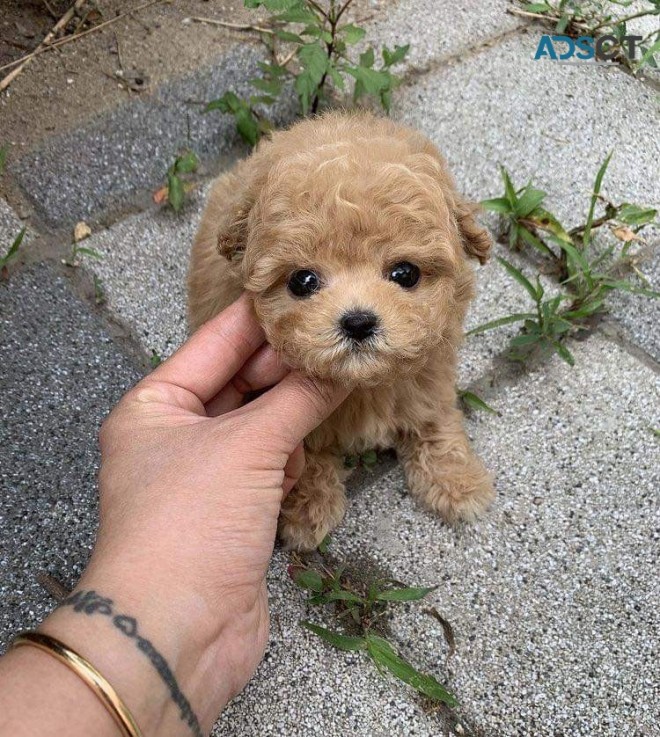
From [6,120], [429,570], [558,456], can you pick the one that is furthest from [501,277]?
[6,120]

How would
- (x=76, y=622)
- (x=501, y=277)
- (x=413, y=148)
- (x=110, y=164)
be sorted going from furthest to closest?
(x=110, y=164) → (x=501, y=277) → (x=413, y=148) → (x=76, y=622)

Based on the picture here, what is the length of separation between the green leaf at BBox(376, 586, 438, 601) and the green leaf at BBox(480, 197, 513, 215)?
5.16ft

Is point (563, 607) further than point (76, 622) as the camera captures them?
Yes

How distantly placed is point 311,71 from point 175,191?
0.73 metres

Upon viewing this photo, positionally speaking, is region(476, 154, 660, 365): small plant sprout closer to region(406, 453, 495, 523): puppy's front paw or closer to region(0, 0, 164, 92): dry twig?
region(406, 453, 495, 523): puppy's front paw

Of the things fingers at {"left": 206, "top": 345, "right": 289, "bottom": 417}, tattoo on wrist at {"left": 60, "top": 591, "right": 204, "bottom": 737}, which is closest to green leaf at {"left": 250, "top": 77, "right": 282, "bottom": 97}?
fingers at {"left": 206, "top": 345, "right": 289, "bottom": 417}

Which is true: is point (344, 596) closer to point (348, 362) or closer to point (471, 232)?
point (348, 362)

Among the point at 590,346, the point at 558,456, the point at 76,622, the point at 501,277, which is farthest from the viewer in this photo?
the point at 501,277

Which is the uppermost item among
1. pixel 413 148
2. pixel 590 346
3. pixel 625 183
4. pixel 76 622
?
pixel 413 148

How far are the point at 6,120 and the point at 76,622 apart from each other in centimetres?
269

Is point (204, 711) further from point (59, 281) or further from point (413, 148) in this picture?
point (59, 281)

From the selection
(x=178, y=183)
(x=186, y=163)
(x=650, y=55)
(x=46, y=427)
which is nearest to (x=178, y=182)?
(x=178, y=183)

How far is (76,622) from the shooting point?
1344 millimetres

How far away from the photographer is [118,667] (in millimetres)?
1313
